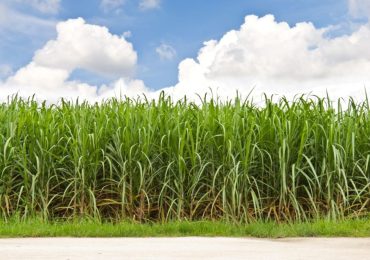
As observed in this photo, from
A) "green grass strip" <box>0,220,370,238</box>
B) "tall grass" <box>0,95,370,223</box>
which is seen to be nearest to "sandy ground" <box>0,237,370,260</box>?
"green grass strip" <box>0,220,370,238</box>

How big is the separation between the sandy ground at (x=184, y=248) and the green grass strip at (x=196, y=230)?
0.24 m

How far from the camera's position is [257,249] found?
4.17 meters

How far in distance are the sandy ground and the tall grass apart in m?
1.23

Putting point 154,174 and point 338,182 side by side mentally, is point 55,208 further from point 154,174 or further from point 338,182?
point 338,182

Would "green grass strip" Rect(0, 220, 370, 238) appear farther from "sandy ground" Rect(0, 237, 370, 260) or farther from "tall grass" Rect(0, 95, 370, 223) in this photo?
"tall grass" Rect(0, 95, 370, 223)

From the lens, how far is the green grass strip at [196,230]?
5051mm

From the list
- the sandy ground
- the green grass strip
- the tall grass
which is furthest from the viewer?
the tall grass

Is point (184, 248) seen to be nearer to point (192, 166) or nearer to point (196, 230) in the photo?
point (196, 230)

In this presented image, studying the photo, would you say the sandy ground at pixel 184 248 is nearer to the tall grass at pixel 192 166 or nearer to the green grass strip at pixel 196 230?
the green grass strip at pixel 196 230

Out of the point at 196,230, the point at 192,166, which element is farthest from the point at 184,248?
the point at 192,166

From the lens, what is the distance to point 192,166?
20.2 feet

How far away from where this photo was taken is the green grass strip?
5.05 meters

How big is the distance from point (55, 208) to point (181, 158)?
1.51 m

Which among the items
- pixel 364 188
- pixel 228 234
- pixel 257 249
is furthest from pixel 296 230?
pixel 364 188
